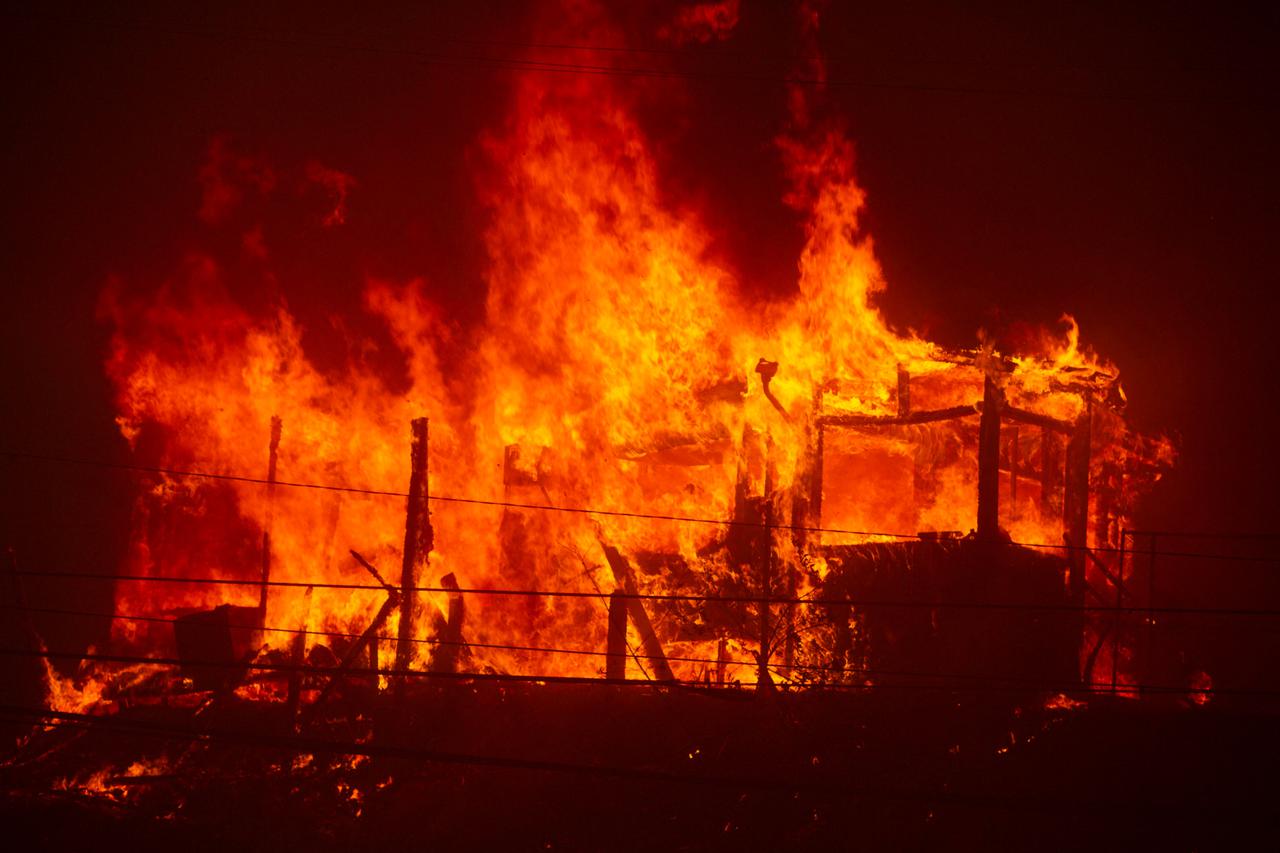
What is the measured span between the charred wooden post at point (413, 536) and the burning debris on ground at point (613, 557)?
0.21 ft

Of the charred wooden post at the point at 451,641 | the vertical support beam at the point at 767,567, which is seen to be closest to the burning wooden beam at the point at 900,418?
the vertical support beam at the point at 767,567

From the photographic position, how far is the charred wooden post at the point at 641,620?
1662 centimetres

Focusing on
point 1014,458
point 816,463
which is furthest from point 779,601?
point 1014,458

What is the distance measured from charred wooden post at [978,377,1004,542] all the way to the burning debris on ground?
9 centimetres

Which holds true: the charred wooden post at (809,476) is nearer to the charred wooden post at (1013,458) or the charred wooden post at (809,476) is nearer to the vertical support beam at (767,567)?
the vertical support beam at (767,567)

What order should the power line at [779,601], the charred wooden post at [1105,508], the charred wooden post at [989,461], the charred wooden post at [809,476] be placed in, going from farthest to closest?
the charred wooden post at [1105,508] → the charred wooden post at [809,476] → the charred wooden post at [989,461] → the power line at [779,601]

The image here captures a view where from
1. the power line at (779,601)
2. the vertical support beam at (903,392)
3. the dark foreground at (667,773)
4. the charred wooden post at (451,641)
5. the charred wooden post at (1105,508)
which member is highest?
the vertical support beam at (903,392)

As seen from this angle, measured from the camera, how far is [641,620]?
673 inches

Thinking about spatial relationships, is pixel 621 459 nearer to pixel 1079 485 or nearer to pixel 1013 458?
pixel 1013 458

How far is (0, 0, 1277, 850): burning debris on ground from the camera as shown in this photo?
48.2 feet

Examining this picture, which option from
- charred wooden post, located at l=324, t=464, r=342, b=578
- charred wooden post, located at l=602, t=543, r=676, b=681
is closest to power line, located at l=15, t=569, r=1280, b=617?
charred wooden post, located at l=602, t=543, r=676, b=681

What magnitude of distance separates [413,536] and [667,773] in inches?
208

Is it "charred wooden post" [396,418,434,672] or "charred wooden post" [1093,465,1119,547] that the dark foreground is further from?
"charred wooden post" [1093,465,1119,547]

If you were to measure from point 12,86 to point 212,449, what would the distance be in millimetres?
12064
